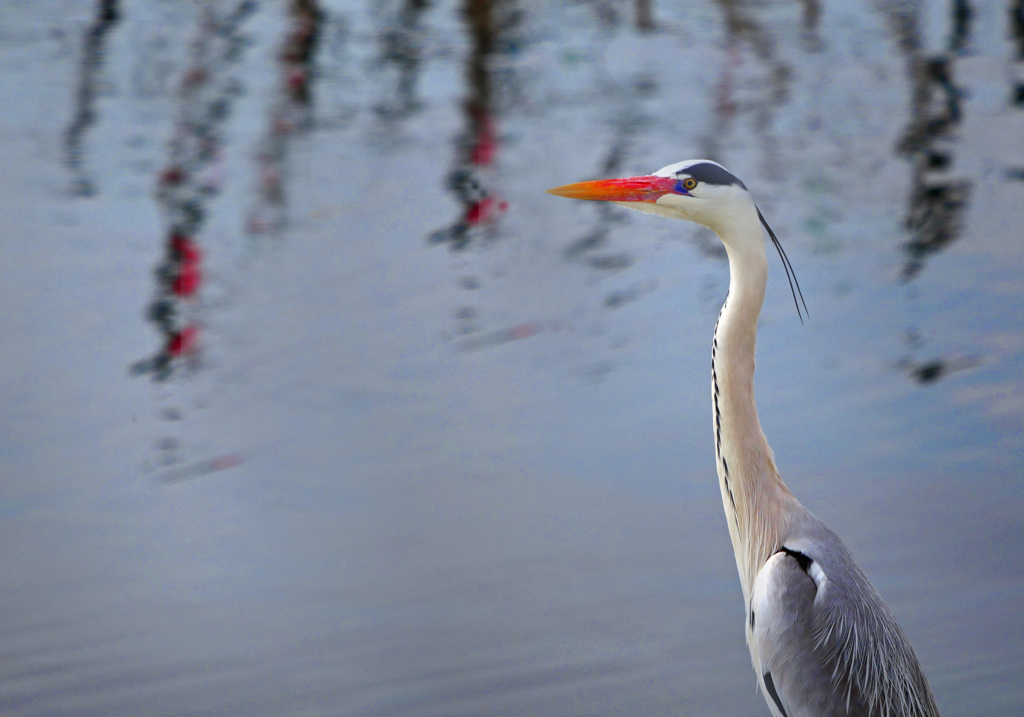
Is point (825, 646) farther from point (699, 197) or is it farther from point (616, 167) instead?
point (616, 167)

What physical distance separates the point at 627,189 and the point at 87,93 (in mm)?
2794

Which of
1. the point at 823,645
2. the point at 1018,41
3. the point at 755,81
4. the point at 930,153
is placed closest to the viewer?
the point at 823,645

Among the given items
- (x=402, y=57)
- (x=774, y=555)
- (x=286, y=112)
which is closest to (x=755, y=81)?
(x=402, y=57)

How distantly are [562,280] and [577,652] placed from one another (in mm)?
1431

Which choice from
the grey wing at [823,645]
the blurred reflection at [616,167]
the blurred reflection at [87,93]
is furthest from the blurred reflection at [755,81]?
the grey wing at [823,645]

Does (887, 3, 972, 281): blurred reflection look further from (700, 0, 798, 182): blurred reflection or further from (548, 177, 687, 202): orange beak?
(548, 177, 687, 202): orange beak

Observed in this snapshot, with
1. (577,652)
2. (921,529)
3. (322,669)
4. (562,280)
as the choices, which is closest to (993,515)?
(921,529)

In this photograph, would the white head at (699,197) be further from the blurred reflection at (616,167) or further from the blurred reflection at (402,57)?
the blurred reflection at (402,57)

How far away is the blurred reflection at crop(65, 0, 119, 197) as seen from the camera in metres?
3.22

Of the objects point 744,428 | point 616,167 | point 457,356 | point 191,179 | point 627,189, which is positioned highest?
point 627,189

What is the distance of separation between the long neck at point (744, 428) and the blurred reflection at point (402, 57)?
8.25ft

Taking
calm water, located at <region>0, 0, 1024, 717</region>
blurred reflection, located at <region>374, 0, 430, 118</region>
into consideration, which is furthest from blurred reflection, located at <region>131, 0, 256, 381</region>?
blurred reflection, located at <region>374, 0, 430, 118</region>

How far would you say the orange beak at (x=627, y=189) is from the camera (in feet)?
4.83

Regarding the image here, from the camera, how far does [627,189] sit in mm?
1486
